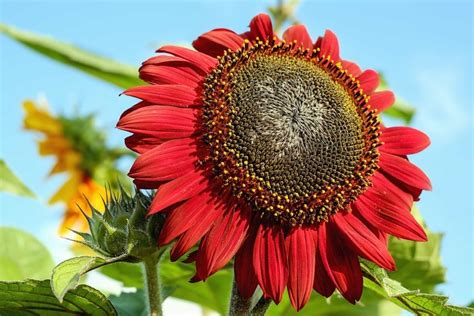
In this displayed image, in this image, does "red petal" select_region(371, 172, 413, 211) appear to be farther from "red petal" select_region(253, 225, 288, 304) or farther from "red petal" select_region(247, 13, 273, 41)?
"red petal" select_region(247, 13, 273, 41)

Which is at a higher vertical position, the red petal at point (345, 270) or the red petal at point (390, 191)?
the red petal at point (390, 191)

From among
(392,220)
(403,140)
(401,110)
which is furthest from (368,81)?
(401,110)

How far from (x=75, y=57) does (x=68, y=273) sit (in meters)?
1.55

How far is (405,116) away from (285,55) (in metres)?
1.52

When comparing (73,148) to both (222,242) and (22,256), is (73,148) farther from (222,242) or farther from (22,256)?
(222,242)

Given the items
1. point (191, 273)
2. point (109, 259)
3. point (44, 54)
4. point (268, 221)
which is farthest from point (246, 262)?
point (44, 54)

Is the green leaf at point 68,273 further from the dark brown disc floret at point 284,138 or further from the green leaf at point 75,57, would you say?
the green leaf at point 75,57

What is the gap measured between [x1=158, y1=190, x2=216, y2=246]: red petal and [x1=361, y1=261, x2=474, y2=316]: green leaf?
0.87ft

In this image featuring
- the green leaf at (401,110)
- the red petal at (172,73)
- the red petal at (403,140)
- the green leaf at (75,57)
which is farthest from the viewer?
the green leaf at (401,110)

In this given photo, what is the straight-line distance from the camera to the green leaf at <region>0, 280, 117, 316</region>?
4.02 feet

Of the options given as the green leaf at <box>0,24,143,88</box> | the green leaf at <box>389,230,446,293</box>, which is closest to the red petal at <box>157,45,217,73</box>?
the green leaf at <box>389,230,446,293</box>

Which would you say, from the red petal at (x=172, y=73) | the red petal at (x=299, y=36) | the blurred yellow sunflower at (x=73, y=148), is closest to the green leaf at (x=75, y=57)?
the blurred yellow sunflower at (x=73, y=148)

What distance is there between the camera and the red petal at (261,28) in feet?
4.57

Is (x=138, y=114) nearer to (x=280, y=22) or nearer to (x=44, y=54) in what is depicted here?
(x=44, y=54)
